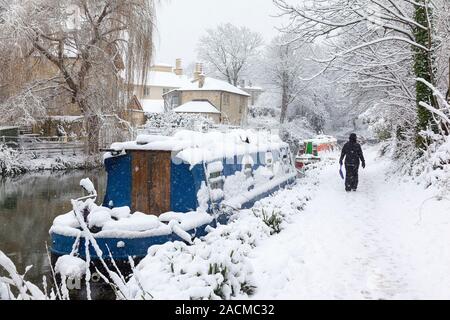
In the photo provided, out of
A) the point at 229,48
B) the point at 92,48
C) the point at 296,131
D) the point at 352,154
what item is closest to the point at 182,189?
the point at 352,154

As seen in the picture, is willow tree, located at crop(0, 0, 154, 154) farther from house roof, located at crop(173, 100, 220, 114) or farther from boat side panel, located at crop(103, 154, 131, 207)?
house roof, located at crop(173, 100, 220, 114)

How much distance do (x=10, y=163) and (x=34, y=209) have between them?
322 inches

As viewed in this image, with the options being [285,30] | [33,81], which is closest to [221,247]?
[285,30]

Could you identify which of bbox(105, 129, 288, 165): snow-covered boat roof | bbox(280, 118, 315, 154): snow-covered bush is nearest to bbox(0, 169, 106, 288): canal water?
bbox(105, 129, 288, 165): snow-covered boat roof

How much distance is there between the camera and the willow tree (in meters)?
20.7

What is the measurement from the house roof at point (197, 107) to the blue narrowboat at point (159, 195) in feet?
98.4

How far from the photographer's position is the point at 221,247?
4941mm

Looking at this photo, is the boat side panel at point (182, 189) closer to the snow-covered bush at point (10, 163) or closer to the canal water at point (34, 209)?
the canal water at point (34, 209)

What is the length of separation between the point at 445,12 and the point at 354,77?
3.62 meters

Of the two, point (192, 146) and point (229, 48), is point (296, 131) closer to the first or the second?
point (229, 48)

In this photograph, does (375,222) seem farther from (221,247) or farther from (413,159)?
(413,159)

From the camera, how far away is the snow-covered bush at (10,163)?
20312 millimetres

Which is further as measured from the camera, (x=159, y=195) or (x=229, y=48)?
(x=229, y=48)

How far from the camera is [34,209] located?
13.6 meters
